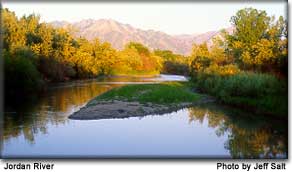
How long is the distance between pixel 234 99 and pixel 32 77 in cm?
1890

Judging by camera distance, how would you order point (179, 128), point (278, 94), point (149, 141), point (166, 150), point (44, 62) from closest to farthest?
point (166, 150) < point (149, 141) < point (179, 128) < point (278, 94) < point (44, 62)

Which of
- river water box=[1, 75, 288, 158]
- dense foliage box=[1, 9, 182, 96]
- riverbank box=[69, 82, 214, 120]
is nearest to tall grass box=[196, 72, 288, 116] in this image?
river water box=[1, 75, 288, 158]

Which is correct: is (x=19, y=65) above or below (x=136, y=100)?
above

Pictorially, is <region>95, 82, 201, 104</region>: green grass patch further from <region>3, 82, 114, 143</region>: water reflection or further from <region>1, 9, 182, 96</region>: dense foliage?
<region>1, 9, 182, 96</region>: dense foliage

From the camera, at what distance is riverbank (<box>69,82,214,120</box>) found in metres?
24.7

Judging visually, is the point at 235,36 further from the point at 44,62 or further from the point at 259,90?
the point at 44,62

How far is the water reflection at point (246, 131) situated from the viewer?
15.6 metres

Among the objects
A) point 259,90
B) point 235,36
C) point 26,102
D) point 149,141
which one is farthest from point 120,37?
point 149,141

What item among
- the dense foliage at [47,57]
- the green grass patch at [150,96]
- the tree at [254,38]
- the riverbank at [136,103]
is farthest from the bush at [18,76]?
the tree at [254,38]

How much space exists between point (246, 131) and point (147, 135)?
5284mm

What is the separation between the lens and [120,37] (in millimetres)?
99125

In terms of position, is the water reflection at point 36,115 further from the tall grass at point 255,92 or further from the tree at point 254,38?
the tree at point 254,38

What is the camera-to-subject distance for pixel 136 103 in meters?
28.5

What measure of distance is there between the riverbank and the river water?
40.2 inches
